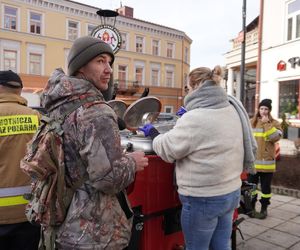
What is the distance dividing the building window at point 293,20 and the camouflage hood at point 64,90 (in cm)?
1366

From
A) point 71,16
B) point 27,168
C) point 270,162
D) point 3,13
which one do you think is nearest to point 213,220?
point 27,168

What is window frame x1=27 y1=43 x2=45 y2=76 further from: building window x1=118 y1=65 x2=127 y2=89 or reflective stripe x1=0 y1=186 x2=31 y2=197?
reflective stripe x1=0 y1=186 x2=31 y2=197

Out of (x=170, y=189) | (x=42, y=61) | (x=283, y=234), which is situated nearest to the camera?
(x=170, y=189)

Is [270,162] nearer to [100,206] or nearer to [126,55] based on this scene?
[100,206]

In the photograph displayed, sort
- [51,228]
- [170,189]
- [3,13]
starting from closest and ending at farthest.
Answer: [51,228], [170,189], [3,13]

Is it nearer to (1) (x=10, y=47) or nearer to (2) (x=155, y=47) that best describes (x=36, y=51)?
(1) (x=10, y=47)

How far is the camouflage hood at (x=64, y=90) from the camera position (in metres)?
1.62

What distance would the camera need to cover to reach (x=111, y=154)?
1.55 meters

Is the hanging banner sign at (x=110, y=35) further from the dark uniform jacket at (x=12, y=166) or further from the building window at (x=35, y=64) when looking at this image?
the building window at (x=35, y=64)

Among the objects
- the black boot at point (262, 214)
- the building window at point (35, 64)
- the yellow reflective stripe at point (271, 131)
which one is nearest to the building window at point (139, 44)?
the building window at point (35, 64)

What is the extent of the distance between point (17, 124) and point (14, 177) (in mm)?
390

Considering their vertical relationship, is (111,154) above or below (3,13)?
below

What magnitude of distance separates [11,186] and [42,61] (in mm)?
27243

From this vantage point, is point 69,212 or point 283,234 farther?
point 283,234
